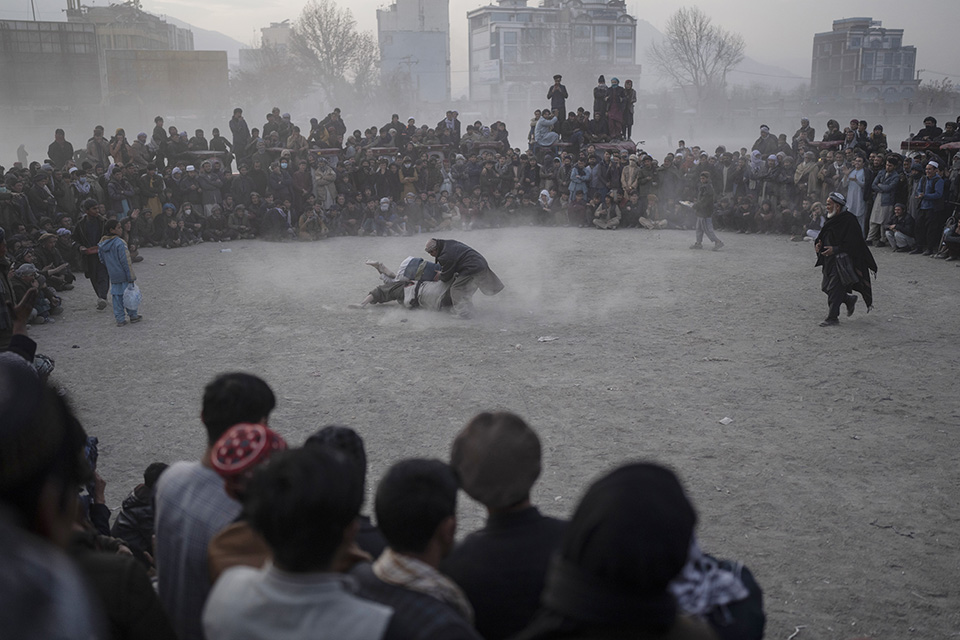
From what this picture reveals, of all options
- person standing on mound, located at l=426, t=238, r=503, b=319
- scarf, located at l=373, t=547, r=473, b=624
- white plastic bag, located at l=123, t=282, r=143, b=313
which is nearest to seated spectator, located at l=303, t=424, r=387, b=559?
scarf, located at l=373, t=547, r=473, b=624

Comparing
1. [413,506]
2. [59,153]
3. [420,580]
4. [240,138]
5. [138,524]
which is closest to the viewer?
[420,580]

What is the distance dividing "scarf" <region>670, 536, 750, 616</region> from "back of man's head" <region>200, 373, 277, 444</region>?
148 cm

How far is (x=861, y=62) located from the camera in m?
64.4

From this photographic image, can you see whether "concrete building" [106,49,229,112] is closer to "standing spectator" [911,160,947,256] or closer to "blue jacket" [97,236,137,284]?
"blue jacket" [97,236,137,284]

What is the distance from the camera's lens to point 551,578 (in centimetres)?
155

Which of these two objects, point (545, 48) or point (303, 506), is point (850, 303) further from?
point (545, 48)

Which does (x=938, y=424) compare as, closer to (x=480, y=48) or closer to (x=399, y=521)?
(x=399, y=521)

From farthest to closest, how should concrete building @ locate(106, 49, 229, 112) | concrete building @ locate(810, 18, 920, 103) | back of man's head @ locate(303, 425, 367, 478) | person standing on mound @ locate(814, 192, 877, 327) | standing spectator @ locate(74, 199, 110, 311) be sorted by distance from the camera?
concrete building @ locate(810, 18, 920, 103) < concrete building @ locate(106, 49, 229, 112) < standing spectator @ locate(74, 199, 110, 311) < person standing on mound @ locate(814, 192, 877, 327) < back of man's head @ locate(303, 425, 367, 478)

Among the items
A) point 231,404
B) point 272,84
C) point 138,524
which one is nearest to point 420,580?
point 231,404

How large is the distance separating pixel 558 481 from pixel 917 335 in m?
5.82

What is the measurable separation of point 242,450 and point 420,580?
0.74m

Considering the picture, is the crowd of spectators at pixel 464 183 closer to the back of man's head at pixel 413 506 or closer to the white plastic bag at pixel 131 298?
the white plastic bag at pixel 131 298

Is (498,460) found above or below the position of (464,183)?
below

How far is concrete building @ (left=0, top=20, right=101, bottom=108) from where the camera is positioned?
123 feet
